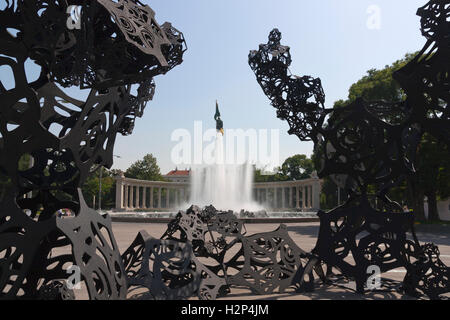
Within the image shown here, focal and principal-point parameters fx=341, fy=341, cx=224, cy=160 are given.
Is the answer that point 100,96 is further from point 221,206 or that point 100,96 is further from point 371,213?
point 221,206

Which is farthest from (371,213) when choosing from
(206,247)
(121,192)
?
(121,192)

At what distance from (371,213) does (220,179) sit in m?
44.1

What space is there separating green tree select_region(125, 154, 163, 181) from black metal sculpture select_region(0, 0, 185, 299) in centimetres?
8082

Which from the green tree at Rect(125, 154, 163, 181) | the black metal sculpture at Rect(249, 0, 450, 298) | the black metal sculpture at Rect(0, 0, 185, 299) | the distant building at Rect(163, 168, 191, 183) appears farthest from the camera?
the distant building at Rect(163, 168, 191, 183)

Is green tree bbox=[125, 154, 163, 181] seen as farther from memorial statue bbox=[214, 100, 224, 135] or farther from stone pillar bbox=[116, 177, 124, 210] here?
memorial statue bbox=[214, 100, 224, 135]

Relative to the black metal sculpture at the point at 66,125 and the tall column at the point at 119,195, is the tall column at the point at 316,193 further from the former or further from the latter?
Result: the black metal sculpture at the point at 66,125

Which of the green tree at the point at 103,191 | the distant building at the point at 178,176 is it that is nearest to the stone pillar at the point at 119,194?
the green tree at the point at 103,191

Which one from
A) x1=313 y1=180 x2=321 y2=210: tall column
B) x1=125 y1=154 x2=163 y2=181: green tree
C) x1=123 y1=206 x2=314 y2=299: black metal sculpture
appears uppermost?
x1=125 y1=154 x2=163 y2=181: green tree

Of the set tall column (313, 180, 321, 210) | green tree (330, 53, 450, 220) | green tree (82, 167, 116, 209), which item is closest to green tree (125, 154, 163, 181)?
green tree (82, 167, 116, 209)

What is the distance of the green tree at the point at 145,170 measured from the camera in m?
85.5

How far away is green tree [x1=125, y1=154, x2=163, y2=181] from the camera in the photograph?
8550 cm

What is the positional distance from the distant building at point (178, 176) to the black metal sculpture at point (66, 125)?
384 feet

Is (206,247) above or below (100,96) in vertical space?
below
